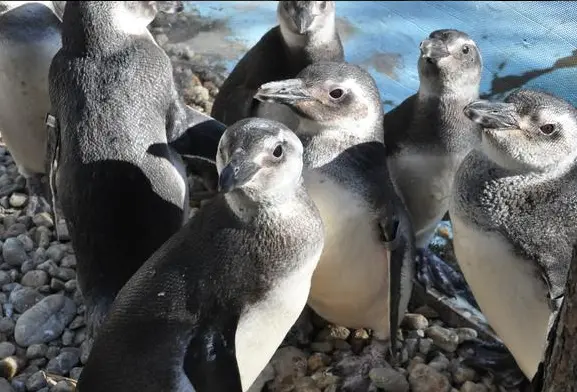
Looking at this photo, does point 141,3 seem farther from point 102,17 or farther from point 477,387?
point 477,387

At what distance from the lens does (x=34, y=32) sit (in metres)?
3.45

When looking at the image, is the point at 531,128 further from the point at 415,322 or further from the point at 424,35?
the point at 424,35

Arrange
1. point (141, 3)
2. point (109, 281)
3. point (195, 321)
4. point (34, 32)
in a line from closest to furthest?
point (195, 321), point (109, 281), point (141, 3), point (34, 32)

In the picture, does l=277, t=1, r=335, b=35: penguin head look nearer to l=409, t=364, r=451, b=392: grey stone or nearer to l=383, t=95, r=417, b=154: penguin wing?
l=383, t=95, r=417, b=154: penguin wing

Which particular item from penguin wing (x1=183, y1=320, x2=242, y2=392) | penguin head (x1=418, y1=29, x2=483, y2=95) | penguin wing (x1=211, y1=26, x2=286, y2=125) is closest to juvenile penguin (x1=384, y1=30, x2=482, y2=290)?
penguin head (x1=418, y1=29, x2=483, y2=95)

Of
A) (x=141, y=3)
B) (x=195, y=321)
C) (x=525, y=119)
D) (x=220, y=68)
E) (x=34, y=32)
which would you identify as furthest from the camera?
(x=220, y=68)

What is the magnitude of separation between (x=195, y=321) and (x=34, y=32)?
1843 mm

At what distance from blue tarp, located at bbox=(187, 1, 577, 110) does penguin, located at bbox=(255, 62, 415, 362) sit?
0.81 m

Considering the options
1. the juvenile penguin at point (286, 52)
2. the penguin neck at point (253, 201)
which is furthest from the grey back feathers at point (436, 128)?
the penguin neck at point (253, 201)

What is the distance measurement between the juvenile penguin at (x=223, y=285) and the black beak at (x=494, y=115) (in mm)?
543

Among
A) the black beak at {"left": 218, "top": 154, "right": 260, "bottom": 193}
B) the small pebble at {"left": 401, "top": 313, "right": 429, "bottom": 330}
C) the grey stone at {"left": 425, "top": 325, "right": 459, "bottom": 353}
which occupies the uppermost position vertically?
the black beak at {"left": 218, "top": 154, "right": 260, "bottom": 193}

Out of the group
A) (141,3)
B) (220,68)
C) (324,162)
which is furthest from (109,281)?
(220,68)

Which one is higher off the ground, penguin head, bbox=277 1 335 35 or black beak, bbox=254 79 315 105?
black beak, bbox=254 79 315 105

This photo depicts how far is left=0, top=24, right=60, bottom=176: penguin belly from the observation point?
3.43 metres
